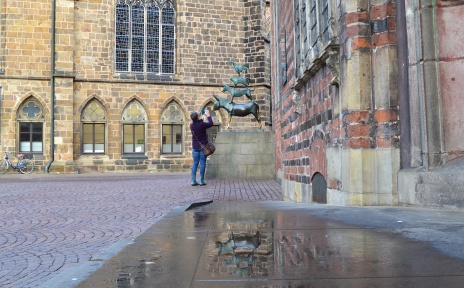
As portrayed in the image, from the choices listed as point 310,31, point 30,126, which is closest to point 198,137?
point 310,31

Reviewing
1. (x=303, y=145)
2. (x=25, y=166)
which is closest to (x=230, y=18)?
(x=25, y=166)

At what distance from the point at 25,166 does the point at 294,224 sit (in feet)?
69.2

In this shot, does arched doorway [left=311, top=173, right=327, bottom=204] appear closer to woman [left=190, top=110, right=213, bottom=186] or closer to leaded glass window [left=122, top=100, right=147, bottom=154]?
woman [left=190, top=110, right=213, bottom=186]

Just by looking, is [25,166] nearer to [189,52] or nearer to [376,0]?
[189,52]

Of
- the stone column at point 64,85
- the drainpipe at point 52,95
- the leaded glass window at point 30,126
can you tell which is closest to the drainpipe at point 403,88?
the stone column at point 64,85

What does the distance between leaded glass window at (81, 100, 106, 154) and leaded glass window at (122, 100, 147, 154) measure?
1.15 meters

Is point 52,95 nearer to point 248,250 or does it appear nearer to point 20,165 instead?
point 20,165

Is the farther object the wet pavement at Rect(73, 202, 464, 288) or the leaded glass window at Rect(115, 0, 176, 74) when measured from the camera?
the leaded glass window at Rect(115, 0, 176, 74)

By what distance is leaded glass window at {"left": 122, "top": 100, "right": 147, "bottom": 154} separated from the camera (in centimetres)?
2427

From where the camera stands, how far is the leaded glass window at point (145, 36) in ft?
80.5

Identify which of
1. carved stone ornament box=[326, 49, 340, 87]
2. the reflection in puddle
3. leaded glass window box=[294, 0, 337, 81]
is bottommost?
the reflection in puddle

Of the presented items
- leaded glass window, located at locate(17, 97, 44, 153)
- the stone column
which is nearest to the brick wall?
the stone column

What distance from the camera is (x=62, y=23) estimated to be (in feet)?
75.4

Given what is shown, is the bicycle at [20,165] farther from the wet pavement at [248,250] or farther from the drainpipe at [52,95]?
the wet pavement at [248,250]
